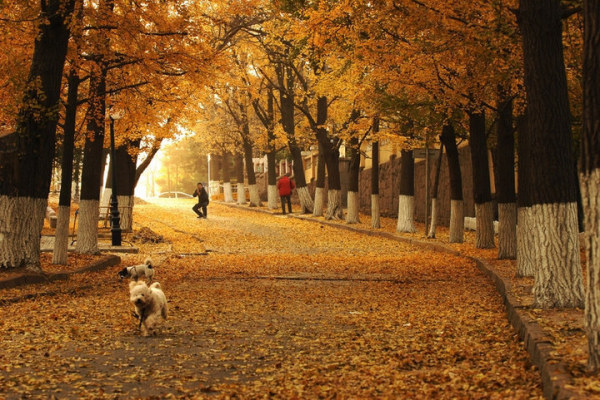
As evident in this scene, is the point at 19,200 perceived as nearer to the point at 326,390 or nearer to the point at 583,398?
the point at 326,390

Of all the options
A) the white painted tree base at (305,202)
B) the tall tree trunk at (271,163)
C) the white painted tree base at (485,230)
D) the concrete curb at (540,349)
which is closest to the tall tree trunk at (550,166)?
the concrete curb at (540,349)

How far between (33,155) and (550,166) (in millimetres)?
8744

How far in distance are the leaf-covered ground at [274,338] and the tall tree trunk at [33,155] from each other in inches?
39.5

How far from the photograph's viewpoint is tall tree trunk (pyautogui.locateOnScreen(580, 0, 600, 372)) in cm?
655

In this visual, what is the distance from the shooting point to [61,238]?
17.2 meters

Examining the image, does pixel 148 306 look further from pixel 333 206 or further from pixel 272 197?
pixel 272 197

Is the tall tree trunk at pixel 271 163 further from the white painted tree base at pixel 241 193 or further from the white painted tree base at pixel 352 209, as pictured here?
the white painted tree base at pixel 352 209

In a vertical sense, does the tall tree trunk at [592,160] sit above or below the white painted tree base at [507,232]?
above

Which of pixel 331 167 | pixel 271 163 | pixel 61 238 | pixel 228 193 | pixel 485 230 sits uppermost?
pixel 271 163

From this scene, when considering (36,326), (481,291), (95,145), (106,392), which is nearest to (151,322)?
(36,326)

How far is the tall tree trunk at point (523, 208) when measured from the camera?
1395 cm

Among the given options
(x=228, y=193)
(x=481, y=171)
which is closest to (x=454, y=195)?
(x=481, y=171)

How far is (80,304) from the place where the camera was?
12359mm

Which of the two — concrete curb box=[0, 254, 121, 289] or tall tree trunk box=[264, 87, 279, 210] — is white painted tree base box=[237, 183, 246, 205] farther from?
concrete curb box=[0, 254, 121, 289]
